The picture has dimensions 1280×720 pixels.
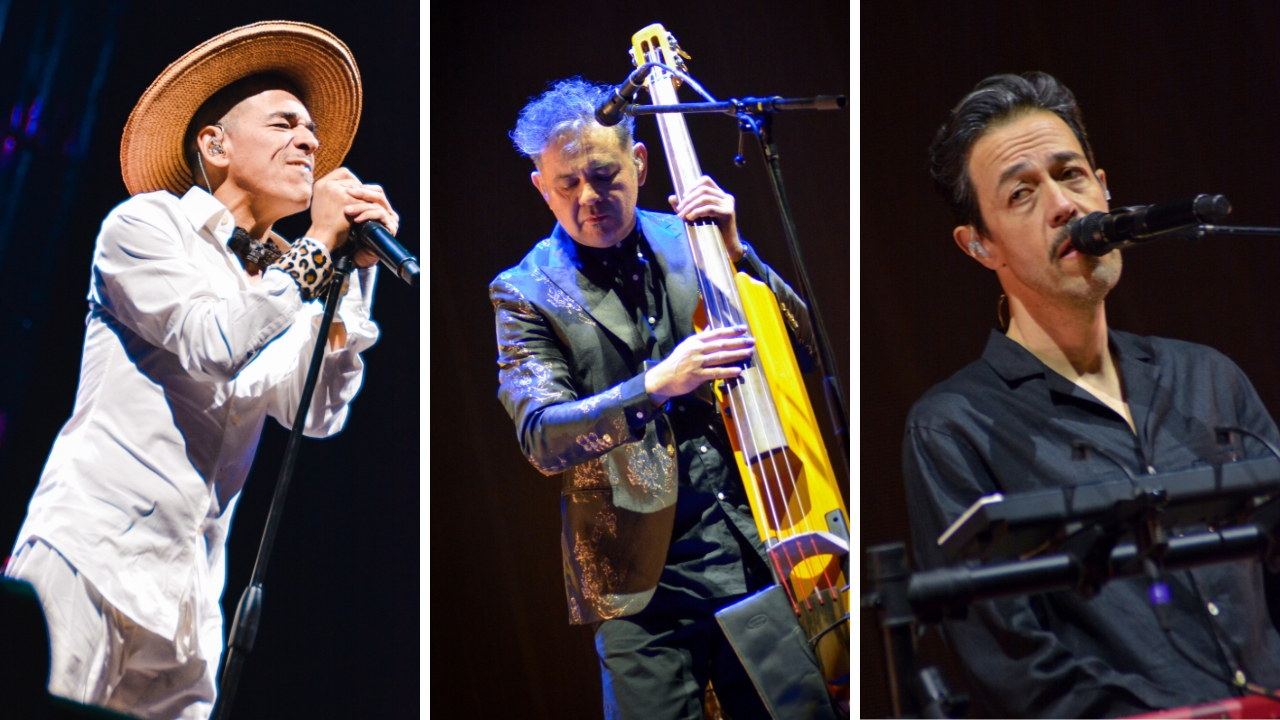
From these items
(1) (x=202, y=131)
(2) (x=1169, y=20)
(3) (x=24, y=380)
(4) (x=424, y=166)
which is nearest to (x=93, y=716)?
(3) (x=24, y=380)

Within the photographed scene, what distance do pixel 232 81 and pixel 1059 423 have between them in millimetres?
2005

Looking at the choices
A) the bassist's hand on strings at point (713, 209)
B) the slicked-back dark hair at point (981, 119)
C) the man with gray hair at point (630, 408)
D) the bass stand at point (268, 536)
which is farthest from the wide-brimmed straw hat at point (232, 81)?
the slicked-back dark hair at point (981, 119)

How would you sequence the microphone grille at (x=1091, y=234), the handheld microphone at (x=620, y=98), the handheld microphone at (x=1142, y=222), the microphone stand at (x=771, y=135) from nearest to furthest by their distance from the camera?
the handheld microphone at (x=1142, y=222) → the microphone grille at (x=1091, y=234) → the microphone stand at (x=771, y=135) → the handheld microphone at (x=620, y=98)

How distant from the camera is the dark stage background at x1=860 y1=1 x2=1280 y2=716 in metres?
2.41

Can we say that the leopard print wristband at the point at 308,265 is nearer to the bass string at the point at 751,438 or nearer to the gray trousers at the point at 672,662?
the bass string at the point at 751,438

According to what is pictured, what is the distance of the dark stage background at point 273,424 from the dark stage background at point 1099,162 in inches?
45.6

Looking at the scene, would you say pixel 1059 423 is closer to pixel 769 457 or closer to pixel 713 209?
pixel 769 457

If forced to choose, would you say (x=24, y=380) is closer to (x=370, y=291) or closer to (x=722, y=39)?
(x=370, y=291)

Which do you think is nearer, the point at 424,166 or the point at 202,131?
the point at 202,131

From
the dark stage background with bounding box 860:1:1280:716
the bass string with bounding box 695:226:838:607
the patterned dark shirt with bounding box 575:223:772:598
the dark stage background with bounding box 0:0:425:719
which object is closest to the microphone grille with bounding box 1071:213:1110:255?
the dark stage background with bounding box 860:1:1280:716

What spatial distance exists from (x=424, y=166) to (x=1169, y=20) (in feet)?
6.08

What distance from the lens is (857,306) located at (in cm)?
254

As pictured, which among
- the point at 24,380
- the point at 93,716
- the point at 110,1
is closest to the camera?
the point at 93,716

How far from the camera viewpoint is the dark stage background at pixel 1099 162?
95.0 inches
